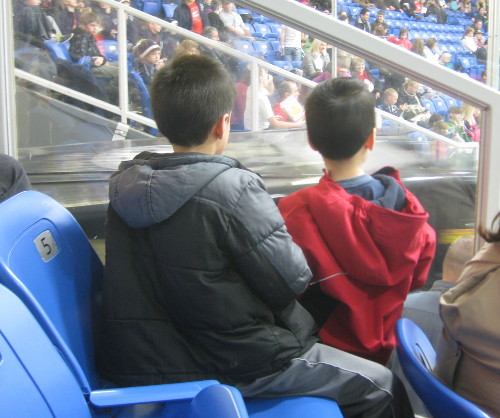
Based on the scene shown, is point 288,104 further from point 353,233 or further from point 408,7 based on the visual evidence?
point 408,7

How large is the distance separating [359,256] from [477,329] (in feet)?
0.93

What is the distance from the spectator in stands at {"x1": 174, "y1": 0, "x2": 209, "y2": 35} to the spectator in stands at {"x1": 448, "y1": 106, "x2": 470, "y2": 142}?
0.65 m

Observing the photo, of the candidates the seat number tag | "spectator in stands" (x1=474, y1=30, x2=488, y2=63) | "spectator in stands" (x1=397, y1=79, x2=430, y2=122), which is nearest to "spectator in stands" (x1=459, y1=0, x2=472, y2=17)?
"spectator in stands" (x1=474, y1=30, x2=488, y2=63)

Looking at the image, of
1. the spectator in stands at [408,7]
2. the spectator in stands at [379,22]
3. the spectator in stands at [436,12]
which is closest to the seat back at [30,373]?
the spectator in stands at [379,22]

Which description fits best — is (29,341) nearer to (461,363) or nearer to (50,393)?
(50,393)

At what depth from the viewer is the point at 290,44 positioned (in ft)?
4.72

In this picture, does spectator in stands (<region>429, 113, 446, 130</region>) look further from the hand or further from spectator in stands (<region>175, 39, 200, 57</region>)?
the hand

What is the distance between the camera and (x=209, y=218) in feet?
3.33

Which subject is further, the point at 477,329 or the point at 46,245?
the point at 46,245

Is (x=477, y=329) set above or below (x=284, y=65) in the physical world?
below

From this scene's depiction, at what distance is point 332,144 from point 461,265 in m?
0.45

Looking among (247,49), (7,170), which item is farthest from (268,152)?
(7,170)

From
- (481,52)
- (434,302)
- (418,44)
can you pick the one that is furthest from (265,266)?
(418,44)

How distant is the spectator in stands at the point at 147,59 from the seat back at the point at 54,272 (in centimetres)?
56
